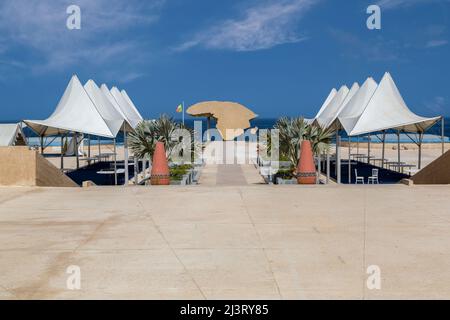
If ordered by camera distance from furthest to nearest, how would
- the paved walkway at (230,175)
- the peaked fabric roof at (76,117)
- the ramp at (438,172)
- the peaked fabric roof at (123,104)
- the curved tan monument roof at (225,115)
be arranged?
the curved tan monument roof at (225,115) → the peaked fabric roof at (123,104) → the peaked fabric roof at (76,117) → the paved walkway at (230,175) → the ramp at (438,172)

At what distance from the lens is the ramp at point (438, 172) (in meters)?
13.4

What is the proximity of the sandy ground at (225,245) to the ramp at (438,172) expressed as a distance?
229 centimetres

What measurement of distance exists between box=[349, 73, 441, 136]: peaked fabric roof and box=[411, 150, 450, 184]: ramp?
6.01 meters

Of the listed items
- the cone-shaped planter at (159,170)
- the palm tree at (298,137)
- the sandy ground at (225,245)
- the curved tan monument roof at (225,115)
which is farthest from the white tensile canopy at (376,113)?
the curved tan monument roof at (225,115)

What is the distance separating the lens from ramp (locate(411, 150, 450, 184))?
44.0 feet

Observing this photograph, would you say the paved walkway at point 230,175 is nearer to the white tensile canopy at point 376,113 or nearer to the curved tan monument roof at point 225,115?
the white tensile canopy at point 376,113

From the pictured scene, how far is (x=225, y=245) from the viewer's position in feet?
22.3

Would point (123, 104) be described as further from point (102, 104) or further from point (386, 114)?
point (386, 114)

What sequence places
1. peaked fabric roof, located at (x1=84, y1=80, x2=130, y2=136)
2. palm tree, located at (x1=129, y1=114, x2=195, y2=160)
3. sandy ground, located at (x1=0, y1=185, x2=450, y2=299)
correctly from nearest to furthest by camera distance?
sandy ground, located at (x1=0, y1=185, x2=450, y2=299)
palm tree, located at (x1=129, y1=114, x2=195, y2=160)
peaked fabric roof, located at (x1=84, y1=80, x2=130, y2=136)

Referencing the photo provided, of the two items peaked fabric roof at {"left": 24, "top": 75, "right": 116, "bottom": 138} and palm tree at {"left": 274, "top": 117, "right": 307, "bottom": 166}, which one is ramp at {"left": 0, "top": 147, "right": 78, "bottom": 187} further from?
palm tree at {"left": 274, "top": 117, "right": 307, "bottom": 166}

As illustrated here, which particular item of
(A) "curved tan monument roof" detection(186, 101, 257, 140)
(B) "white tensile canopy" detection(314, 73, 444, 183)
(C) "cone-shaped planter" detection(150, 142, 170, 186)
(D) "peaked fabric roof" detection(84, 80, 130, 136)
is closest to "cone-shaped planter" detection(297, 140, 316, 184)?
(C) "cone-shaped planter" detection(150, 142, 170, 186)

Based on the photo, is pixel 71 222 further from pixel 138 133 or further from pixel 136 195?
pixel 138 133

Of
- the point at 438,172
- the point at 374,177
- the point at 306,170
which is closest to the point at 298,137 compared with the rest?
the point at 374,177
